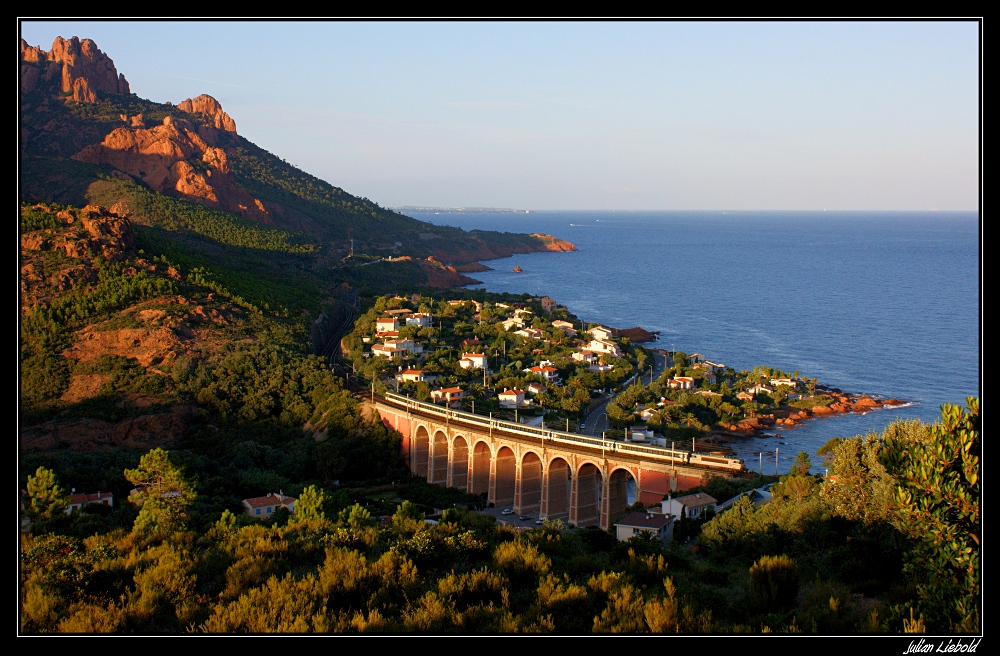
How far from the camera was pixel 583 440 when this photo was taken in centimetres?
3069

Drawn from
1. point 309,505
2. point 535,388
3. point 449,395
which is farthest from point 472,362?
point 309,505

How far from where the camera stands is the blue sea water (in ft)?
159

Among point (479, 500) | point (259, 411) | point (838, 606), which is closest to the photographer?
point (838, 606)

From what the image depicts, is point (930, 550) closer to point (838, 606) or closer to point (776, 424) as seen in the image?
point (838, 606)

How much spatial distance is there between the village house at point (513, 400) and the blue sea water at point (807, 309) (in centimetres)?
997

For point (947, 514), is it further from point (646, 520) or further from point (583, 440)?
point (583, 440)

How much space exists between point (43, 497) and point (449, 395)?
21.6 meters

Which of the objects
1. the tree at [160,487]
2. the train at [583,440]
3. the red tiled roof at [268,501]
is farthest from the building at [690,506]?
the tree at [160,487]

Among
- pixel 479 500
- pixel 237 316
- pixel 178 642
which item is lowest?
pixel 479 500

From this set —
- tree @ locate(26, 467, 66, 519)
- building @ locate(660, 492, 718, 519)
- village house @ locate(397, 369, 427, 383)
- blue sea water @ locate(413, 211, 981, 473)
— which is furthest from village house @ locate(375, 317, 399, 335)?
tree @ locate(26, 467, 66, 519)

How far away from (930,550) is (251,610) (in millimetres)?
8315

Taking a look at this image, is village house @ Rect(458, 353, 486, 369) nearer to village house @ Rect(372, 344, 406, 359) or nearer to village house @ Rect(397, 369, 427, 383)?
village house @ Rect(372, 344, 406, 359)

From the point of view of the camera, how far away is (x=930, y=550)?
1038cm

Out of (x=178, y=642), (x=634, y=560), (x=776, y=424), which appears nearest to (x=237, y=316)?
(x=776, y=424)
